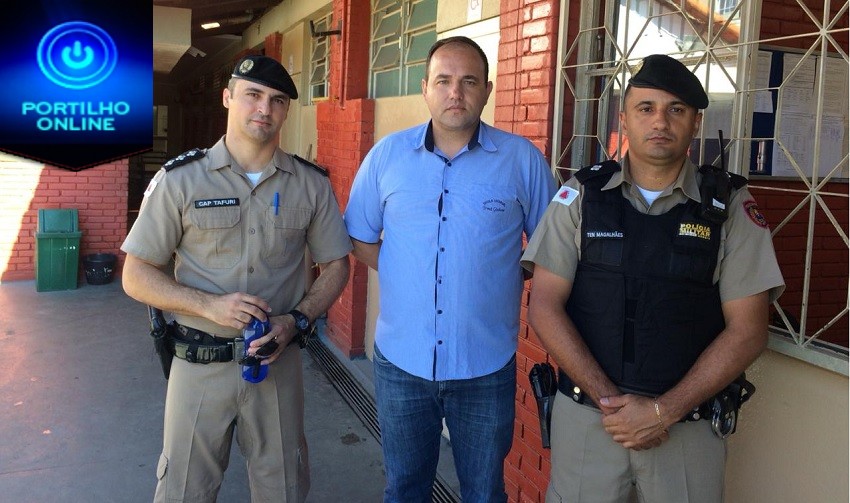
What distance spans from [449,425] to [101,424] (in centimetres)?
301

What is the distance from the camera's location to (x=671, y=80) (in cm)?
199

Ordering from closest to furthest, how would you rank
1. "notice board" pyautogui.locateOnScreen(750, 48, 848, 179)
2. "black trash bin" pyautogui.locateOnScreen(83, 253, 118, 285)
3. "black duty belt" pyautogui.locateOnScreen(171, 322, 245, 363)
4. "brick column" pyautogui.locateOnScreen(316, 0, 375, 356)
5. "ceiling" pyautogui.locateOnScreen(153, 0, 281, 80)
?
1. "black duty belt" pyautogui.locateOnScreen(171, 322, 245, 363)
2. "notice board" pyautogui.locateOnScreen(750, 48, 848, 179)
3. "brick column" pyautogui.locateOnScreen(316, 0, 375, 356)
4. "black trash bin" pyautogui.locateOnScreen(83, 253, 118, 285)
5. "ceiling" pyautogui.locateOnScreen(153, 0, 281, 80)

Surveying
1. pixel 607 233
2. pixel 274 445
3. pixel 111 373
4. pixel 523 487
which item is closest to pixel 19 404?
pixel 111 373

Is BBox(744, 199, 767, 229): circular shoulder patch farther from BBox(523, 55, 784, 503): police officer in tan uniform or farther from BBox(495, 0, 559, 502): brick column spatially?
BBox(495, 0, 559, 502): brick column

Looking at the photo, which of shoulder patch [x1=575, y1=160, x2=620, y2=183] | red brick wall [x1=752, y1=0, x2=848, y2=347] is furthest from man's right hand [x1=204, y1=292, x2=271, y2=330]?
red brick wall [x1=752, y1=0, x2=848, y2=347]

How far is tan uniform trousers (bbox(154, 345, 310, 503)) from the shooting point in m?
2.54

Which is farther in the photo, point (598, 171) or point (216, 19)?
point (216, 19)

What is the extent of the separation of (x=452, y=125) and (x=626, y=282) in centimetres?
79

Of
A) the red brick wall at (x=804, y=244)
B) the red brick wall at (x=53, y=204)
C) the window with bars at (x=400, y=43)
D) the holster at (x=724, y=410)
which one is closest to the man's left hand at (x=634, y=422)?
the holster at (x=724, y=410)

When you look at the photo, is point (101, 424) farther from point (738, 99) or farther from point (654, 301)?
point (738, 99)

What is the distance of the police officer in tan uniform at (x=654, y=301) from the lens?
1.96m

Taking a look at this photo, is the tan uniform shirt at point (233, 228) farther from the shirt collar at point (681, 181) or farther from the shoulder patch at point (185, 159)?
the shirt collar at point (681, 181)

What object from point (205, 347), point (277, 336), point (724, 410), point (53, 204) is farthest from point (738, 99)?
point (53, 204)

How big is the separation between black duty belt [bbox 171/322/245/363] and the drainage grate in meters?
1.72
